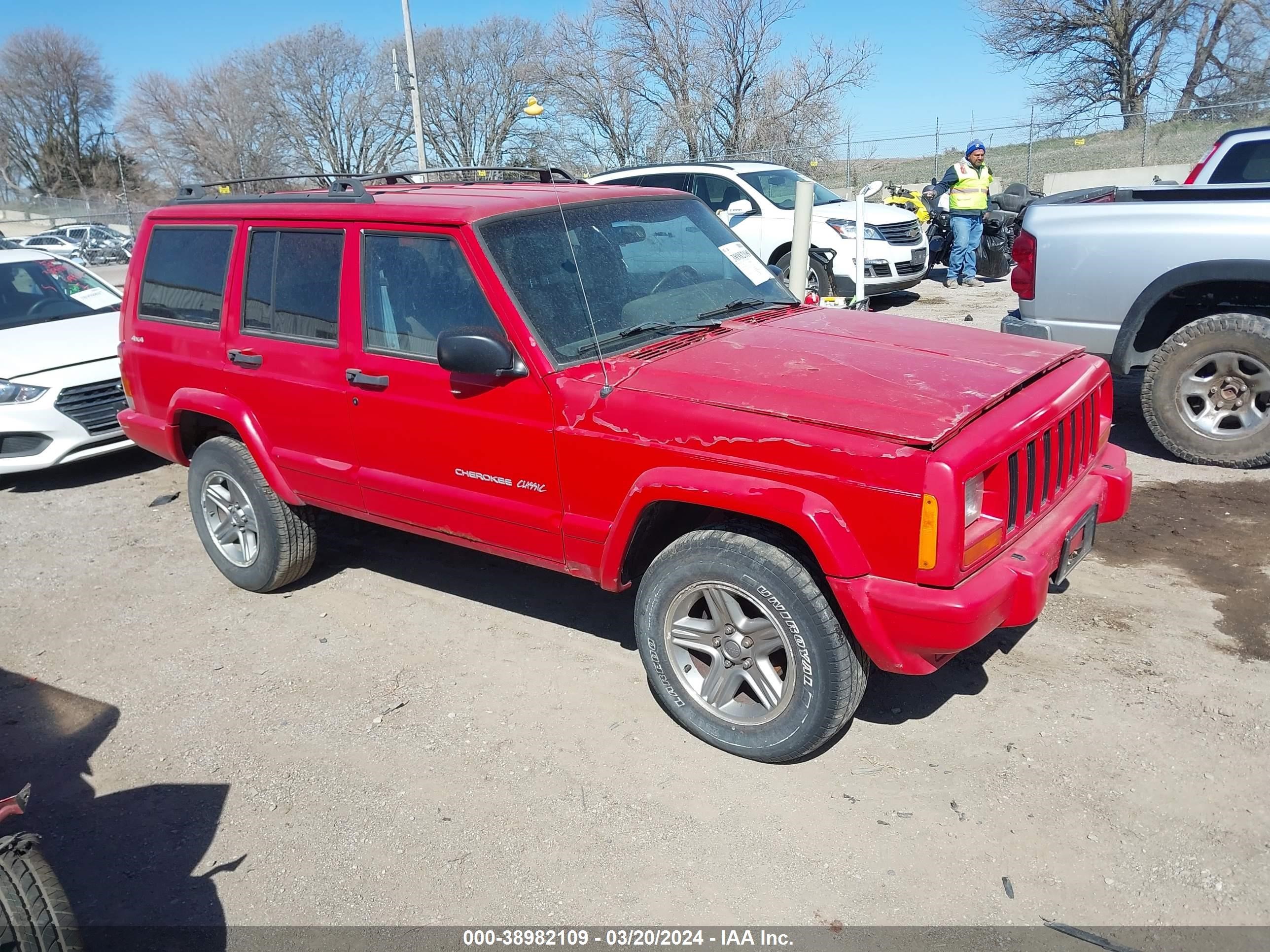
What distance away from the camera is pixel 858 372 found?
3.41m

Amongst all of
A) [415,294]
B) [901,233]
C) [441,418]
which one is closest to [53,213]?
[901,233]

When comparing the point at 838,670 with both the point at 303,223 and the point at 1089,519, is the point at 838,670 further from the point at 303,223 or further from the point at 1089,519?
the point at 303,223

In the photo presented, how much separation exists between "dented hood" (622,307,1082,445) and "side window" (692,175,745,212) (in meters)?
8.63

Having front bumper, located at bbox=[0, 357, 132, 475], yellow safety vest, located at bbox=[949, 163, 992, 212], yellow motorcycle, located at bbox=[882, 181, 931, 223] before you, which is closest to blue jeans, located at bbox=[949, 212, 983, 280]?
yellow safety vest, located at bbox=[949, 163, 992, 212]

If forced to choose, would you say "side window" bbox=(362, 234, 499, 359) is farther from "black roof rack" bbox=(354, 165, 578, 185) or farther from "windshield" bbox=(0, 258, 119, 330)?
"windshield" bbox=(0, 258, 119, 330)

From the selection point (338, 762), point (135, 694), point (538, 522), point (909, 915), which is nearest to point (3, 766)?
point (135, 694)

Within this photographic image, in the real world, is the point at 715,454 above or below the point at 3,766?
above

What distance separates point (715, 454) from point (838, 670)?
2.66ft

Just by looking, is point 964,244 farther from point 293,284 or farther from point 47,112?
point 47,112

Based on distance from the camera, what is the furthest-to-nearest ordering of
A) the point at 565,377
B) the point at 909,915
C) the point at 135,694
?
1. the point at 135,694
2. the point at 565,377
3. the point at 909,915

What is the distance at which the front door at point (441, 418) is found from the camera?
12.3 ft

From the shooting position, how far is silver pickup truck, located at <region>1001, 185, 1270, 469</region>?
571 cm

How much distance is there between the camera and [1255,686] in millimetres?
3742

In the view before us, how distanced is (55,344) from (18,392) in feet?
1.97
